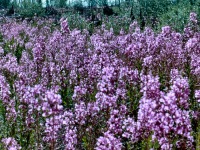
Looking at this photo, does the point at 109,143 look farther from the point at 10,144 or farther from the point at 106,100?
the point at 10,144

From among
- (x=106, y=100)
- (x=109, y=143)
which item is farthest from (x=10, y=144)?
(x=109, y=143)

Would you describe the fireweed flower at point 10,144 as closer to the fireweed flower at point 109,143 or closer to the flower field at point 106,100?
the flower field at point 106,100

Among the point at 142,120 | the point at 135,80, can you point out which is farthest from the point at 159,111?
the point at 135,80

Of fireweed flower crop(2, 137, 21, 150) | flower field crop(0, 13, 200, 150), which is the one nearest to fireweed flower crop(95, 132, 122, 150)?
flower field crop(0, 13, 200, 150)

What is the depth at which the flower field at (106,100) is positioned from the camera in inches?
162

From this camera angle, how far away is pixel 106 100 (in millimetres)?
5234

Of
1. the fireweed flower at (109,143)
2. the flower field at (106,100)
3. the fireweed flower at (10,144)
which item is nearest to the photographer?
the fireweed flower at (109,143)

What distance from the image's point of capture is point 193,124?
5859 mm

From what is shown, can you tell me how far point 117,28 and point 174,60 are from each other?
12.4m

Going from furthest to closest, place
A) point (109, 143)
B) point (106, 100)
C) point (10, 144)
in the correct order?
1. point (106, 100)
2. point (10, 144)
3. point (109, 143)

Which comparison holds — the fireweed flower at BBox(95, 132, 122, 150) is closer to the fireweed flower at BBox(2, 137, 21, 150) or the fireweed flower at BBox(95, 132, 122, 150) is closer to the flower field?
the flower field

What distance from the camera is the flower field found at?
411cm

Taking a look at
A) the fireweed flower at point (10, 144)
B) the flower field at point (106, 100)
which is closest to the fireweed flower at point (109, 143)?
the flower field at point (106, 100)

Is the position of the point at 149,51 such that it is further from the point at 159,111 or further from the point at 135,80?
the point at 159,111
